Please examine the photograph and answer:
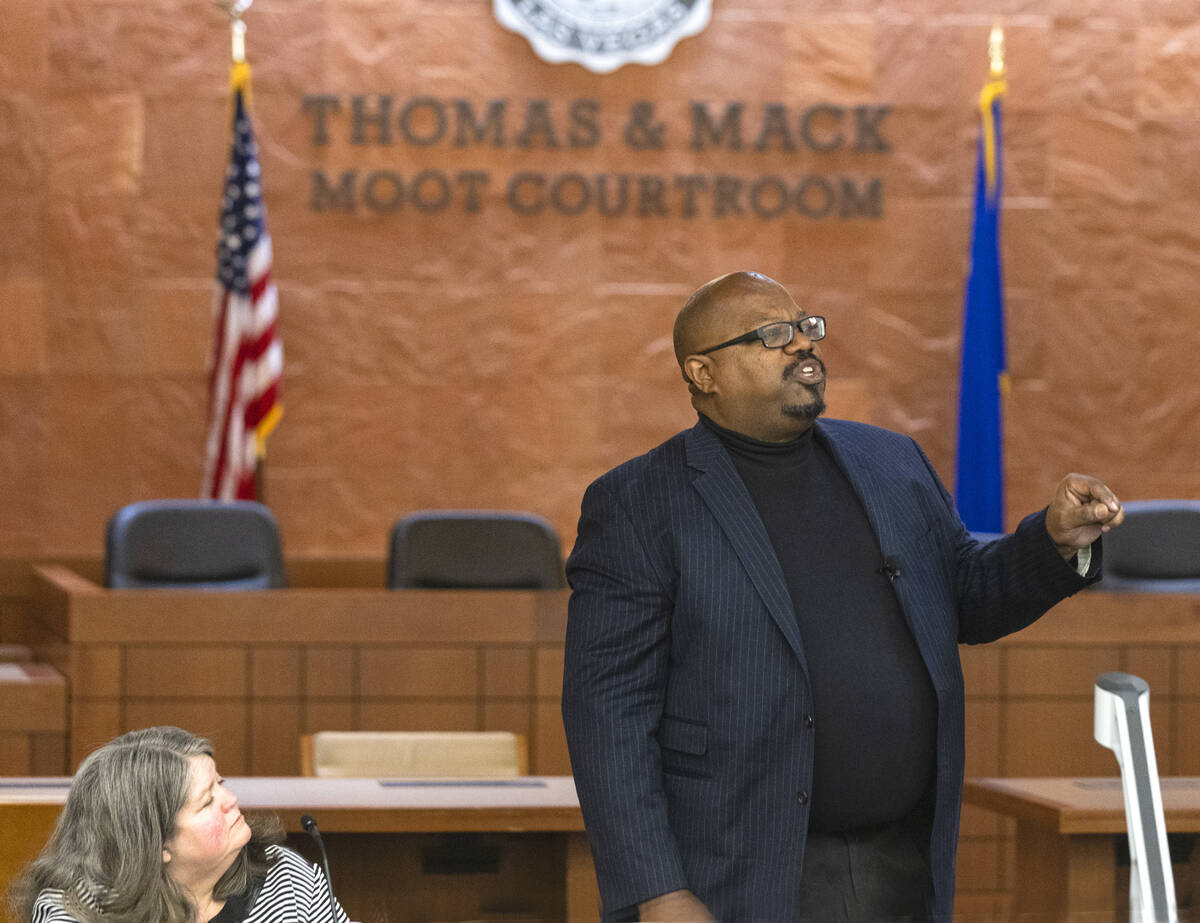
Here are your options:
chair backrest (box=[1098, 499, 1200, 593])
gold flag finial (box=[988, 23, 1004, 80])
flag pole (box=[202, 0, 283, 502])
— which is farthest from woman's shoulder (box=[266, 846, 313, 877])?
gold flag finial (box=[988, 23, 1004, 80])

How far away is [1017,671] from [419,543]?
1999mm

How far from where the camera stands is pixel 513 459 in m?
7.48

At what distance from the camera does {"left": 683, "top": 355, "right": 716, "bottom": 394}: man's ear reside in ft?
7.66

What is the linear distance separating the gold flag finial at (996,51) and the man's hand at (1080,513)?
5443mm

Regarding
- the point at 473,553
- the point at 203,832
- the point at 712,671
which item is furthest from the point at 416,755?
the point at 712,671

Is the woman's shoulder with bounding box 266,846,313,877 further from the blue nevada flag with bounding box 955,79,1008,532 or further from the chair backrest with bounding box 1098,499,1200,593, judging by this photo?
the blue nevada flag with bounding box 955,79,1008,532

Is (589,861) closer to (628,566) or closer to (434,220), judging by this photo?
(628,566)

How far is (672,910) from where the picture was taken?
6.97 ft

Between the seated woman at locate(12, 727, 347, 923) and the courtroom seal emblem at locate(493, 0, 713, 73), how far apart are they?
5.65 m

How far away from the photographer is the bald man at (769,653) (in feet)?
7.16

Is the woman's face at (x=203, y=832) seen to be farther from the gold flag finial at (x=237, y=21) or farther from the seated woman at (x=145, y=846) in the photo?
the gold flag finial at (x=237, y=21)

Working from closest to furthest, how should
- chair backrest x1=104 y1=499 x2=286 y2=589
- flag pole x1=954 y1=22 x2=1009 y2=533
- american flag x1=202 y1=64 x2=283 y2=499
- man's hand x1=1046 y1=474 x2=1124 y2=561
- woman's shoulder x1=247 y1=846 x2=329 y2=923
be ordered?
1. man's hand x1=1046 y1=474 x2=1124 y2=561
2. woman's shoulder x1=247 y1=846 x2=329 y2=923
3. chair backrest x1=104 y1=499 x2=286 y2=589
4. american flag x1=202 y1=64 x2=283 y2=499
5. flag pole x1=954 y1=22 x2=1009 y2=533

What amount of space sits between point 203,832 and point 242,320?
4.82m

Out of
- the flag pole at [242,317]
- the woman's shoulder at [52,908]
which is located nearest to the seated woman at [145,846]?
the woman's shoulder at [52,908]
